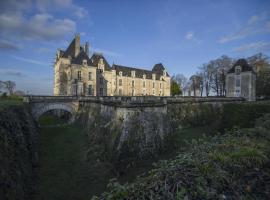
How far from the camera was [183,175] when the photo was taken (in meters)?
2.16

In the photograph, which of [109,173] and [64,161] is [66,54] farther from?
[109,173]

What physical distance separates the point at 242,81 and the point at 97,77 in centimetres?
2644

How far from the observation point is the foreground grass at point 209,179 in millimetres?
1938

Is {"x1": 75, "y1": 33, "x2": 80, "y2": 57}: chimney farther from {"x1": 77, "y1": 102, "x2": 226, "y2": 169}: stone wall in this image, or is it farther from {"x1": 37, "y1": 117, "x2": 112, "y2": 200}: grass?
{"x1": 37, "y1": 117, "x2": 112, "y2": 200}: grass

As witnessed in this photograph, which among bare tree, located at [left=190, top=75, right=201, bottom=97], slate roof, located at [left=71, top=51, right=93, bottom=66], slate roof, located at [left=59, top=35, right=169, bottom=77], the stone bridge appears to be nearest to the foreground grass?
the stone bridge

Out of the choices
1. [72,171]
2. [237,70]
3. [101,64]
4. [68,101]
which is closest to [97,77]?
[101,64]

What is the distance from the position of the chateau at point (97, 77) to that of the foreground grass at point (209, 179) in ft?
85.3

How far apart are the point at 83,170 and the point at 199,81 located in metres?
41.7

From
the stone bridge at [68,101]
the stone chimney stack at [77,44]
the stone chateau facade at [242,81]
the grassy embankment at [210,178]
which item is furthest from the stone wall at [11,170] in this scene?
the stone chateau facade at [242,81]

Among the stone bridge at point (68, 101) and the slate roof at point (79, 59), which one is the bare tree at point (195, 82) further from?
the slate roof at point (79, 59)

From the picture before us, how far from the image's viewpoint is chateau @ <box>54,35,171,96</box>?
27156 mm

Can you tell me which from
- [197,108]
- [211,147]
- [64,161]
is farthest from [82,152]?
[197,108]

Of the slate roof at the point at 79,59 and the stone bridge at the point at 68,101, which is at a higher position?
the slate roof at the point at 79,59

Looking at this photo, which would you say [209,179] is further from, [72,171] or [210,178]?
[72,171]
